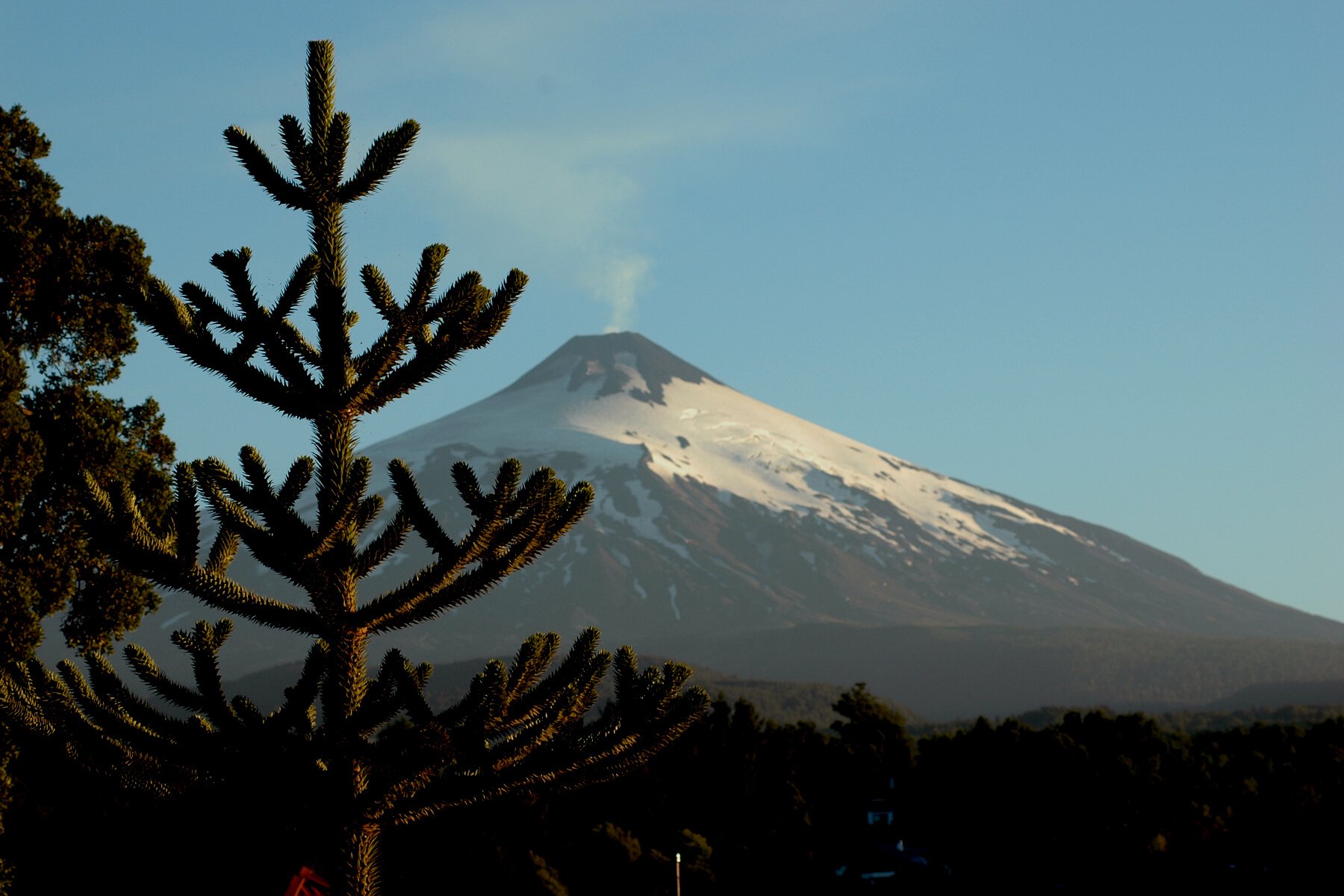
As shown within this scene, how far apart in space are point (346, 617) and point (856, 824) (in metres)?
47.2

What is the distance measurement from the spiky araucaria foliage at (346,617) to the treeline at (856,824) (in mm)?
22017

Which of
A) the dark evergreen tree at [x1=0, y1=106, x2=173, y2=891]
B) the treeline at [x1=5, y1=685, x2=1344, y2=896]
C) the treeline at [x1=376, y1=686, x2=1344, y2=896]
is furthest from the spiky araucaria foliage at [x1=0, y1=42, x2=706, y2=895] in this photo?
the treeline at [x1=376, y1=686, x2=1344, y2=896]

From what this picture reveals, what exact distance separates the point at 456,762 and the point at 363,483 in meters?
2.17

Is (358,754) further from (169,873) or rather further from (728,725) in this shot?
(728,725)

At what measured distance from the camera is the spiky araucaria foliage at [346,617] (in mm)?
8859

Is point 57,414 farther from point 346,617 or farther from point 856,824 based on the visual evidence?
point 856,824

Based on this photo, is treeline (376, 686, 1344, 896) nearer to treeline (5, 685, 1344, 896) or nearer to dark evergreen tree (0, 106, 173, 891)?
treeline (5, 685, 1344, 896)

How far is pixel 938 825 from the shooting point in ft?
164

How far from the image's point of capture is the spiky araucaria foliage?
8859 mm

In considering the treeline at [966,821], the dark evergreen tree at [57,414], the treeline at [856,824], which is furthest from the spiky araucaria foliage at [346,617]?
the treeline at [966,821]

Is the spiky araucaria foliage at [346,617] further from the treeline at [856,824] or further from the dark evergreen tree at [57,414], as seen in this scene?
the treeline at [856,824]

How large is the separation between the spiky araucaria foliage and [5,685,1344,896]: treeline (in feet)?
72.2

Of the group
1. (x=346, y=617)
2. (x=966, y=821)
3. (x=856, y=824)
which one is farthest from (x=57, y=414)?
(x=856, y=824)

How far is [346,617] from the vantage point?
9086 mm
